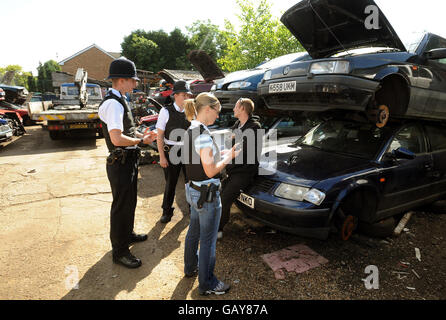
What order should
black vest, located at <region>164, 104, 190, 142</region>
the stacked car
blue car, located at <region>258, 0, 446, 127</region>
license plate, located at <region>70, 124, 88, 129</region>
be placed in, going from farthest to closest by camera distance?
license plate, located at <region>70, 124, 88, 129</region>, black vest, located at <region>164, 104, 190, 142</region>, blue car, located at <region>258, 0, 446, 127</region>, the stacked car

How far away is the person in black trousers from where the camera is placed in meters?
2.94

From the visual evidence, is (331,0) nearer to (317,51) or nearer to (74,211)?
(317,51)

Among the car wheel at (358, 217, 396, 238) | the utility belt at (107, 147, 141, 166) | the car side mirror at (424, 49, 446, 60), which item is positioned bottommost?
the car wheel at (358, 217, 396, 238)

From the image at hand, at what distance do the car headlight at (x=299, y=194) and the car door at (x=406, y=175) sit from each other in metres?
0.98

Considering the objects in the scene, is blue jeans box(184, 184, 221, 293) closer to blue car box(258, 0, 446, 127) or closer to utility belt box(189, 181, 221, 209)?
utility belt box(189, 181, 221, 209)

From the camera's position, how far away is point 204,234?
2150 millimetres

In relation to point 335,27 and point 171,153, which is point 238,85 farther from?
point 171,153

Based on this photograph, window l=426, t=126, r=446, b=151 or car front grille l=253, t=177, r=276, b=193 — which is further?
window l=426, t=126, r=446, b=151

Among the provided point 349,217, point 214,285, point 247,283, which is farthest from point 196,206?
point 349,217

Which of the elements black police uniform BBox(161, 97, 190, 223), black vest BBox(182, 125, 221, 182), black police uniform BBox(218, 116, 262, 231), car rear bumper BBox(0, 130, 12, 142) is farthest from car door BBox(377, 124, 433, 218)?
car rear bumper BBox(0, 130, 12, 142)

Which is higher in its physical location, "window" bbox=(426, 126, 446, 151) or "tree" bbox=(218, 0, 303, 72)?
"tree" bbox=(218, 0, 303, 72)

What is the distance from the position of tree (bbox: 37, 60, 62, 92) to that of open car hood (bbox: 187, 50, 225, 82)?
45.3 metres

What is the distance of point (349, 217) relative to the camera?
2918 mm
